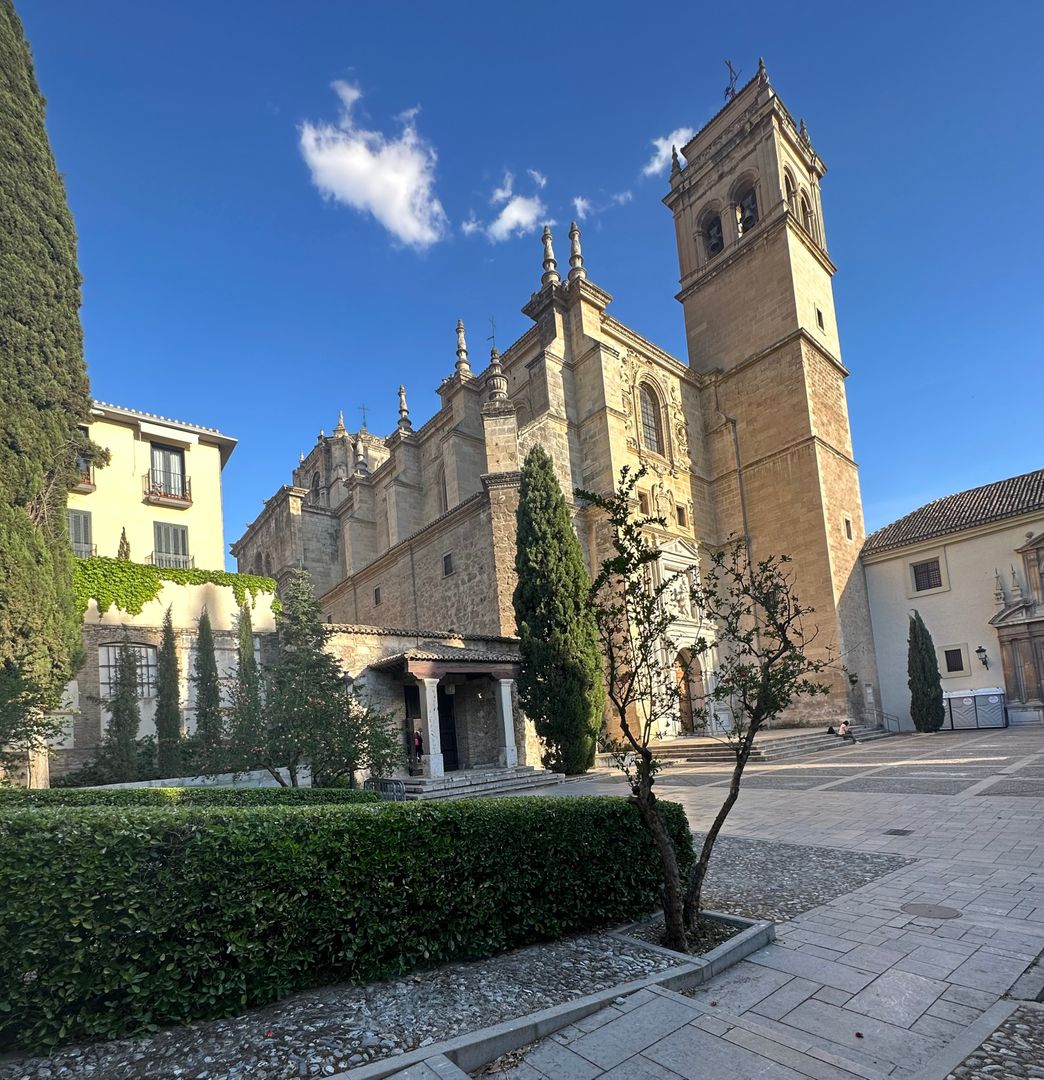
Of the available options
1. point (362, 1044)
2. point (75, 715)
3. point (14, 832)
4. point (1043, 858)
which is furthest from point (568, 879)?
point (75, 715)

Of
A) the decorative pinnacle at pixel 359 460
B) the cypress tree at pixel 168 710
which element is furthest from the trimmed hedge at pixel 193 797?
the decorative pinnacle at pixel 359 460

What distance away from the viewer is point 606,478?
23.5m

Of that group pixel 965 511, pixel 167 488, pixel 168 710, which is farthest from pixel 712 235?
pixel 168 710

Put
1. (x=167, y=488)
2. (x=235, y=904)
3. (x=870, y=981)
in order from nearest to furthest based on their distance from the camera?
1. (x=235, y=904)
2. (x=870, y=981)
3. (x=167, y=488)

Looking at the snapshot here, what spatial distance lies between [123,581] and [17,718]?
599 centimetres

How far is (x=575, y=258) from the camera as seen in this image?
25.7 m

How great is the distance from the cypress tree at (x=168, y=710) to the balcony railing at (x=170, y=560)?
3.20 metres

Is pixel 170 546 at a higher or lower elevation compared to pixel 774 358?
lower

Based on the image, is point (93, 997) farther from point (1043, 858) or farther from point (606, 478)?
point (606, 478)

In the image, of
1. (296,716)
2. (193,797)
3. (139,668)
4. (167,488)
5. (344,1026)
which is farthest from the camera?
(167,488)

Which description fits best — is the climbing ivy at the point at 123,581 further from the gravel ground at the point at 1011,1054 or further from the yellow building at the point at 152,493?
the gravel ground at the point at 1011,1054

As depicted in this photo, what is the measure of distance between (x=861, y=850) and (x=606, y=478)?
55.6ft

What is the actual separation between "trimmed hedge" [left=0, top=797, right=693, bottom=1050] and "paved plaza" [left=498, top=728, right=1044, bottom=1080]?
109 cm

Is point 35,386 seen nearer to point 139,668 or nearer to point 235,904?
point 139,668
